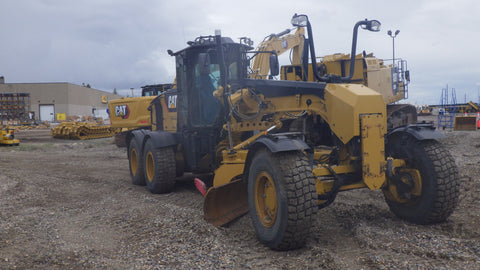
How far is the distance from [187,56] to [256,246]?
4.13m

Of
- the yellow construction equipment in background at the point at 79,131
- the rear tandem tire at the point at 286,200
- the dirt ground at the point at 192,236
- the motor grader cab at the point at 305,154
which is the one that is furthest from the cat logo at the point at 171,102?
the yellow construction equipment in background at the point at 79,131

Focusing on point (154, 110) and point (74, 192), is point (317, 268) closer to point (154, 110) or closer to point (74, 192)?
point (74, 192)

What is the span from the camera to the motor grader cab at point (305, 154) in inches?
163

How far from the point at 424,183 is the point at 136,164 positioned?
20.5 feet

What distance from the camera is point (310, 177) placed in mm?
4082

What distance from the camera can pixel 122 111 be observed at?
35.0 ft

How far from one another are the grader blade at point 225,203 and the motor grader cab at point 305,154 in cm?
1

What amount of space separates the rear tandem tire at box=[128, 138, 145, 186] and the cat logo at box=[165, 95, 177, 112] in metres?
1.11

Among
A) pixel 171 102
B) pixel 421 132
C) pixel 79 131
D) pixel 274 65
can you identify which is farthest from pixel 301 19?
pixel 79 131

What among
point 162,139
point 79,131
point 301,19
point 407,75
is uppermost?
point 407,75

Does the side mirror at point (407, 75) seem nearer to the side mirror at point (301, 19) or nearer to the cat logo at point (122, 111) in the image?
the cat logo at point (122, 111)

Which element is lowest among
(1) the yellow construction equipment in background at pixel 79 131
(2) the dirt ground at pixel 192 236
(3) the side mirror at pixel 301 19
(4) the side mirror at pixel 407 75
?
(2) the dirt ground at pixel 192 236

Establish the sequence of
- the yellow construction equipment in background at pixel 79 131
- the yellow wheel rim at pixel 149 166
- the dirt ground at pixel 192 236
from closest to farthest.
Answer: the dirt ground at pixel 192 236
the yellow wheel rim at pixel 149 166
the yellow construction equipment in background at pixel 79 131

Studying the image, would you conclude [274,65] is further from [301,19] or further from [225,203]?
[225,203]
